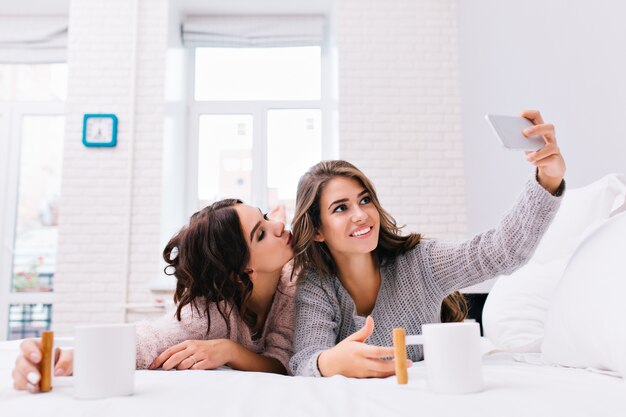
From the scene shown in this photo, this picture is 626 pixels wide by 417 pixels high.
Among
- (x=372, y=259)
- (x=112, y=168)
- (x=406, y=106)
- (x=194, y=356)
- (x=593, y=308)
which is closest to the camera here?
(x=593, y=308)

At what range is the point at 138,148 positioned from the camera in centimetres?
375

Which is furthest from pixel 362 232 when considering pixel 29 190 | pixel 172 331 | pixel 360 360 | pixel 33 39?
pixel 33 39

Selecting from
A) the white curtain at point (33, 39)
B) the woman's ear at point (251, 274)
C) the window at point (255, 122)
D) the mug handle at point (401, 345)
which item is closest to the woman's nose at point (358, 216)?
the woman's ear at point (251, 274)

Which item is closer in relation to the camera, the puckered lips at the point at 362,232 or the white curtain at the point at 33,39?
the puckered lips at the point at 362,232

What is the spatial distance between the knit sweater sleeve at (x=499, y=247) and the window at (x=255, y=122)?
2.68 meters

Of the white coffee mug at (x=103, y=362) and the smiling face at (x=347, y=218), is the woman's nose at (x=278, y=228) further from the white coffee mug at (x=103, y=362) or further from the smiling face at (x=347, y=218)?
the white coffee mug at (x=103, y=362)

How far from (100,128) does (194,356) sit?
294 centimetres

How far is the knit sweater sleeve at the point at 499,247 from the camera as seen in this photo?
3.94 ft

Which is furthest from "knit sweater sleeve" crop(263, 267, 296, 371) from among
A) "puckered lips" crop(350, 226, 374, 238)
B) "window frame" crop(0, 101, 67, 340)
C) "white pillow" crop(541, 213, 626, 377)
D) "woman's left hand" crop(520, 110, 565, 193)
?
"window frame" crop(0, 101, 67, 340)

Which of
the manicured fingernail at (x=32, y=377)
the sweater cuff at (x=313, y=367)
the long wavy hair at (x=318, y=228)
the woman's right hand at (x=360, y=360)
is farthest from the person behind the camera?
the long wavy hair at (x=318, y=228)

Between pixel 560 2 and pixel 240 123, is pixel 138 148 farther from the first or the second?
pixel 560 2

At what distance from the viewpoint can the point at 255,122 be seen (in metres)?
4.18

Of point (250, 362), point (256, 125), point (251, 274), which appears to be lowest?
point (250, 362)

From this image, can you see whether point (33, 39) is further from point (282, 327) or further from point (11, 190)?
point (282, 327)
